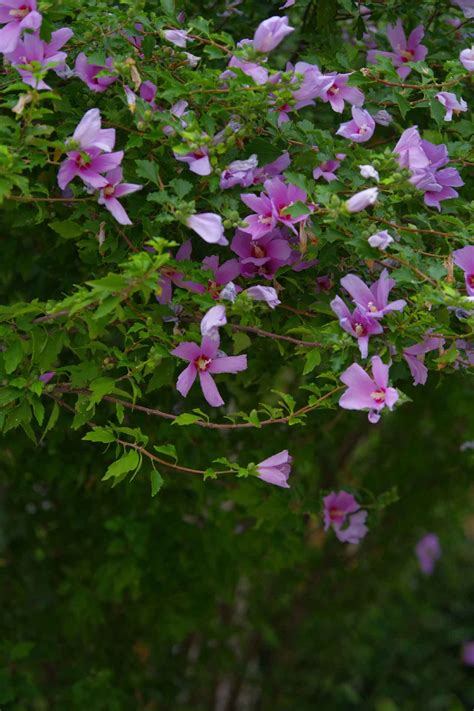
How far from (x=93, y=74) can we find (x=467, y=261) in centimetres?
65

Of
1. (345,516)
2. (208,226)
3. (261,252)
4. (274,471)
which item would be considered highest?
(208,226)

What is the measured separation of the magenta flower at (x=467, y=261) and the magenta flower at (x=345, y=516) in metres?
0.80

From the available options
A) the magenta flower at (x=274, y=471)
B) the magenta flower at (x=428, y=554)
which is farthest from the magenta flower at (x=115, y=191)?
the magenta flower at (x=428, y=554)

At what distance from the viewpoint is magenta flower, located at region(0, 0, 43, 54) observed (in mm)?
1272

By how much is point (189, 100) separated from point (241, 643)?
2447 mm

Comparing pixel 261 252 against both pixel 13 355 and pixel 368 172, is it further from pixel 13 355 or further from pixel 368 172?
pixel 13 355

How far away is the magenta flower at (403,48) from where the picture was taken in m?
1.69

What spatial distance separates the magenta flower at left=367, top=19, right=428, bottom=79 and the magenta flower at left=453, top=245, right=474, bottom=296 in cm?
50

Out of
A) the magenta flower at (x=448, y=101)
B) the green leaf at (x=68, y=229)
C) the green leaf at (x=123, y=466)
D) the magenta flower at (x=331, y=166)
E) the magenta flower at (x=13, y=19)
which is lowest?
the green leaf at (x=123, y=466)

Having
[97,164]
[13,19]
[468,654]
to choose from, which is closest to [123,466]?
[97,164]

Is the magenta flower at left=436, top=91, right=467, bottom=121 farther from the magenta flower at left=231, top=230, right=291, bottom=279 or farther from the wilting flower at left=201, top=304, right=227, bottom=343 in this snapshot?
the wilting flower at left=201, top=304, right=227, bottom=343

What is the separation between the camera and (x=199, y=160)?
129 centimetres

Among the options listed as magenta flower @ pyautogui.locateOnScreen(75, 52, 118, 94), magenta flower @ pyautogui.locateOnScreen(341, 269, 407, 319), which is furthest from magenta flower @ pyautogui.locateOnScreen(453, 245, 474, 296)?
magenta flower @ pyautogui.locateOnScreen(75, 52, 118, 94)

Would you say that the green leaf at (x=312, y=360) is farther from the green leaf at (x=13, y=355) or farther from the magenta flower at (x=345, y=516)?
the magenta flower at (x=345, y=516)
